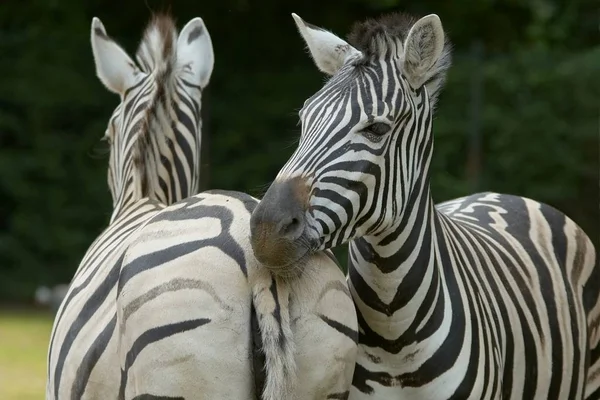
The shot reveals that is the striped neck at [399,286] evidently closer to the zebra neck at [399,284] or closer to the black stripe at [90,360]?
the zebra neck at [399,284]

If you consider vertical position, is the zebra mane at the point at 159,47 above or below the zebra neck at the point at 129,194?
above

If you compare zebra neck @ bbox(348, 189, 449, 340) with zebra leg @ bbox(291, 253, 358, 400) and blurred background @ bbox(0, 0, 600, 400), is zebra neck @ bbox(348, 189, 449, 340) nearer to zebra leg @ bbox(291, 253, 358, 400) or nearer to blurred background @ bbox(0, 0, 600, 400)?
zebra leg @ bbox(291, 253, 358, 400)

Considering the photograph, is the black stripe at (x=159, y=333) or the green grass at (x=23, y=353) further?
the green grass at (x=23, y=353)

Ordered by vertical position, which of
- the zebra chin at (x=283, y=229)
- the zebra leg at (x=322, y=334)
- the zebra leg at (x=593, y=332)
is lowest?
the zebra leg at (x=593, y=332)

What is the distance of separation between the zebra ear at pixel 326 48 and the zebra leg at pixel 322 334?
99cm

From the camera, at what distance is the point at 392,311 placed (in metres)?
3.75

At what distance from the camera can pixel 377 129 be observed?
3545 millimetres

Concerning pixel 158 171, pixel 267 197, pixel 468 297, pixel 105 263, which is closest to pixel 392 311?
pixel 468 297

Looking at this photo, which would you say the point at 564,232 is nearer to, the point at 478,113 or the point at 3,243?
the point at 478,113

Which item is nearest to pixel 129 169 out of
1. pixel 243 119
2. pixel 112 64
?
pixel 112 64

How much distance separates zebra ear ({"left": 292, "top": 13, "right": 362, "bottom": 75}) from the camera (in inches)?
154

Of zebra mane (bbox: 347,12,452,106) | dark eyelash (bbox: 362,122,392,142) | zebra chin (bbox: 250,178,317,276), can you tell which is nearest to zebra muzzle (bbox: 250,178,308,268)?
zebra chin (bbox: 250,178,317,276)

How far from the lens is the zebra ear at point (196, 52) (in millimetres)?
5547

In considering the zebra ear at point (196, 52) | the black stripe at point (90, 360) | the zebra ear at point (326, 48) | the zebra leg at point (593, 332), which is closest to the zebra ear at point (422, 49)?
the zebra ear at point (326, 48)
